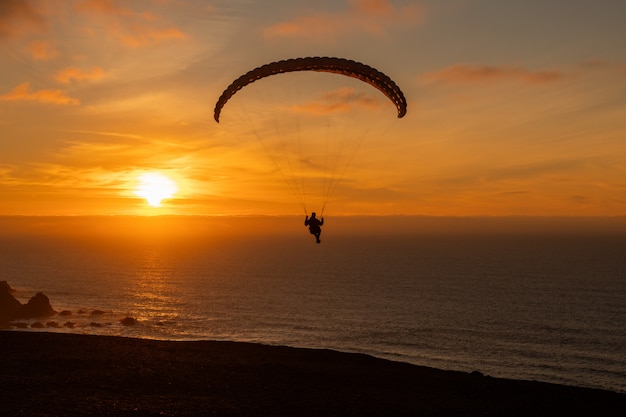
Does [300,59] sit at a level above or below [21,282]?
above

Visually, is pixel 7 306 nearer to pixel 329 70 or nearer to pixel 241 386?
pixel 241 386

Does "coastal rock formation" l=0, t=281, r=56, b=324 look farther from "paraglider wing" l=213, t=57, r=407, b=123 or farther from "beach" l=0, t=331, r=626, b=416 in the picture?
"paraglider wing" l=213, t=57, r=407, b=123

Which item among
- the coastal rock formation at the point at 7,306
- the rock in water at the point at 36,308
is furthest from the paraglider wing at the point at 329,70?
the coastal rock formation at the point at 7,306

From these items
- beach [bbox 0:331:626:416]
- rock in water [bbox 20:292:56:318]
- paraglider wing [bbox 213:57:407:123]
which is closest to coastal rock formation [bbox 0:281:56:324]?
rock in water [bbox 20:292:56:318]

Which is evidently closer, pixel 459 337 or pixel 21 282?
pixel 459 337

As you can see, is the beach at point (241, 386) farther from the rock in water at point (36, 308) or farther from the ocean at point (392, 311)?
the rock in water at point (36, 308)

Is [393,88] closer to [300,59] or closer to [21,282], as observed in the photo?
[300,59]

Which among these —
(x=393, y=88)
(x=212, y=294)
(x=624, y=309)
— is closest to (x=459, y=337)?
(x=624, y=309)
